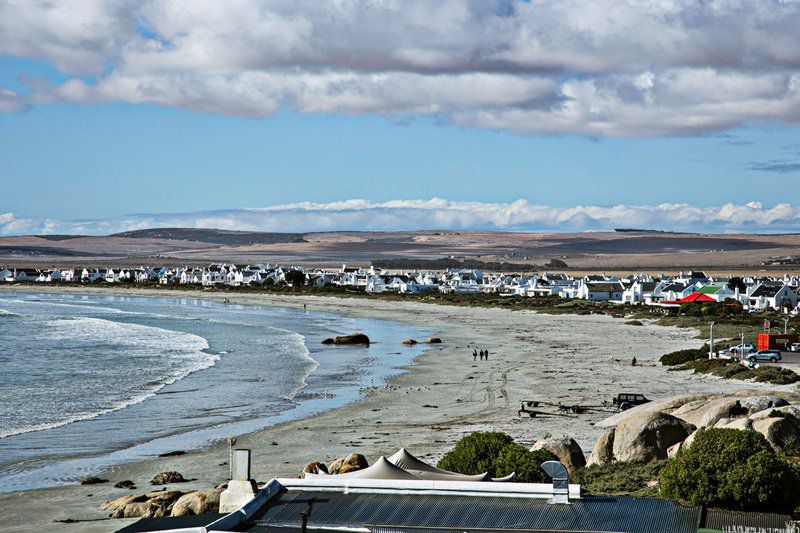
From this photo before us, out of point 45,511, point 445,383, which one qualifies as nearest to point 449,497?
point 45,511

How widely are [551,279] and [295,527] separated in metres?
137

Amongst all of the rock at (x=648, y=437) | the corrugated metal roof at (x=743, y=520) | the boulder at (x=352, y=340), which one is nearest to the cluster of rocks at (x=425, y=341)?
the boulder at (x=352, y=340)

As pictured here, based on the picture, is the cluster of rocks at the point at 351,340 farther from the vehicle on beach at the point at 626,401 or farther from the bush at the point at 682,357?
the vehicle on beach at the point at 626,401

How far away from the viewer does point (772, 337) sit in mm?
53438

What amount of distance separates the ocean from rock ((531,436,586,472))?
12.0m

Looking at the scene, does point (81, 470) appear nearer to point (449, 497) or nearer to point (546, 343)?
point (449, 497)

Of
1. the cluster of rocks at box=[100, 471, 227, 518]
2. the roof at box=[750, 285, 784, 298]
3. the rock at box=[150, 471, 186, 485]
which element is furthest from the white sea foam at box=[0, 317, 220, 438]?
the roof at box=[750, 285, 784, 298]

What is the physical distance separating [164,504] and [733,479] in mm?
11580

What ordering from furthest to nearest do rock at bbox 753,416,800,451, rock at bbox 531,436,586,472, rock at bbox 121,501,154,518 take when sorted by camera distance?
rock at bbox 531,436,586,472, rock at bbox 753,416,800,451, rock at bbox 121,501,154,518

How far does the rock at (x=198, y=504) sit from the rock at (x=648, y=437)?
9.34 metres

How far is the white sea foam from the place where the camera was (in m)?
38.4

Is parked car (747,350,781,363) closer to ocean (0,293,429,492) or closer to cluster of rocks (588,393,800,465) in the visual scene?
ocean (0,293,429,492)

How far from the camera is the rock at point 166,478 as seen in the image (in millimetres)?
24333

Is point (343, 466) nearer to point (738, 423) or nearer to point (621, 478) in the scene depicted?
point (621, 478)
